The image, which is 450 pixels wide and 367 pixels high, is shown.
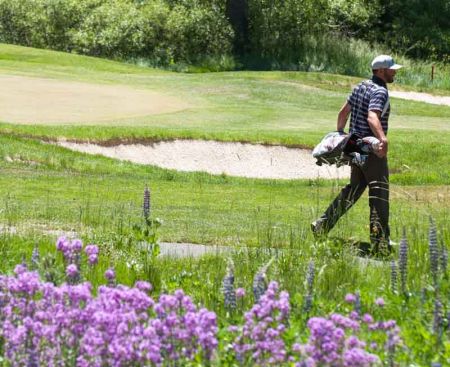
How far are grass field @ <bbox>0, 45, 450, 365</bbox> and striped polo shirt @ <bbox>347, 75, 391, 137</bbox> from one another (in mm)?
809

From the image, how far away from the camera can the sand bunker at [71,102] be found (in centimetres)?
2667

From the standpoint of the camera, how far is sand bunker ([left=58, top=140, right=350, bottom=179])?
74.9 feet

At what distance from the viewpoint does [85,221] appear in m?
12.6

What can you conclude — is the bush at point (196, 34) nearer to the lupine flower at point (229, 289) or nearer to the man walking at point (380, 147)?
the man walking at point (380, 147)

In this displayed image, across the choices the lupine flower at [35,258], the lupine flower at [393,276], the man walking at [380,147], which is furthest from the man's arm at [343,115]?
the lupine flower at [35,258]

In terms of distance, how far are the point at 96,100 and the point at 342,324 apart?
81.6ft

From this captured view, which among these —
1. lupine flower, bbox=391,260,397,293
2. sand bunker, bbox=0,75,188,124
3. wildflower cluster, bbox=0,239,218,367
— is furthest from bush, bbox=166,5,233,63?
wildflower cluster, bbox=0,239,218,367

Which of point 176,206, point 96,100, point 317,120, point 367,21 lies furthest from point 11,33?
point 176,206

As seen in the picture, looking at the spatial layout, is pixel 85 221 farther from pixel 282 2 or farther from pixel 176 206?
pixel 282 2

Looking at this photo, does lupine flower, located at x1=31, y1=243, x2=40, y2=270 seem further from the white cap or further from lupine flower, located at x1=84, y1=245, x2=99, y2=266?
the white cap

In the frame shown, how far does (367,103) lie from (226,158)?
10.8 meters

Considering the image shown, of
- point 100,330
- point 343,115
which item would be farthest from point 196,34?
point 100,330

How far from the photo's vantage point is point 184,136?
23375 millimetres

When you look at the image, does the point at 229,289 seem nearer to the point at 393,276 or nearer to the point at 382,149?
the point at 393,276
